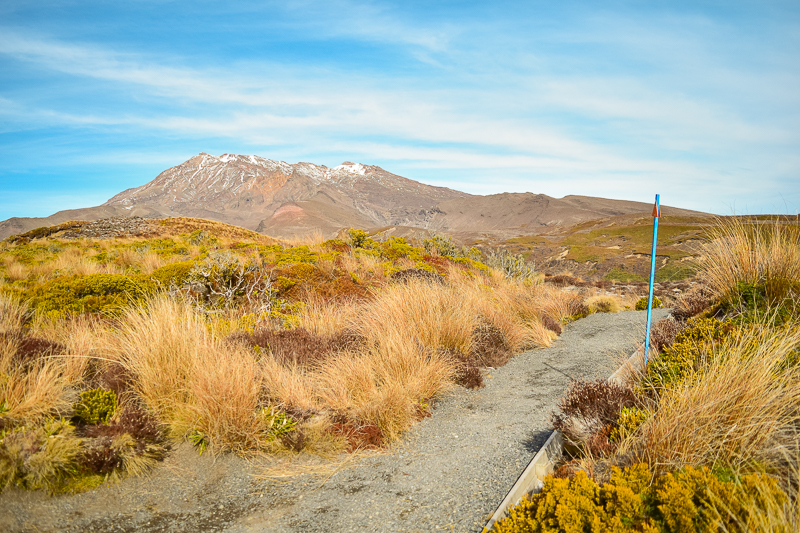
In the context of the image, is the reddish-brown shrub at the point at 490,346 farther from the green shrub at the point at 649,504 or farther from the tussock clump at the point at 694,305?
the green shrub at the point at 649,504

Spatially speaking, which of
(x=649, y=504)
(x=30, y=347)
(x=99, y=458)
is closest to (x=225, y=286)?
(x=30, y=347)

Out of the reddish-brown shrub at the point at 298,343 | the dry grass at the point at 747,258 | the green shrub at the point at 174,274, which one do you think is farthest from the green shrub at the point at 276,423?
the dry grass at the point at 747,258

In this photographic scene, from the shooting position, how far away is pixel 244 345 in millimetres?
5297

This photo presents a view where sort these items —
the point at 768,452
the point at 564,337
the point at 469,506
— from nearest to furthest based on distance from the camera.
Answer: the point at 768,452 → the point at 469,506 → the point at 564,337

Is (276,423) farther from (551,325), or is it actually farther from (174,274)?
(551,325)

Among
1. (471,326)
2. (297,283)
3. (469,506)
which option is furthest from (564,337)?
(469,506)

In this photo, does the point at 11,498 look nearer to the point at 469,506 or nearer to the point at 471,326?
the point at 469,506

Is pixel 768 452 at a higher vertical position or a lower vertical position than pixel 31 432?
higher

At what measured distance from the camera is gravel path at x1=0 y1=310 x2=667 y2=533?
2906 millimetres

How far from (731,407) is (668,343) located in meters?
3.02

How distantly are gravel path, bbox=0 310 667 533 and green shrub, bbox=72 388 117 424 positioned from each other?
737 millimetres

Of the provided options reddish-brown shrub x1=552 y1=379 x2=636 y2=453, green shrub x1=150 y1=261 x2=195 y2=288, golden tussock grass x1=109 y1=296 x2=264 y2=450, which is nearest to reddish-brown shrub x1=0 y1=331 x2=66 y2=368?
golden tussock grass x1=109 y1=296 x2=264 y2=450

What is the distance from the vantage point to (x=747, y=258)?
5730 mm

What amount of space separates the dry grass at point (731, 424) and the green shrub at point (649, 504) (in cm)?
21
